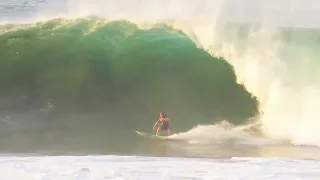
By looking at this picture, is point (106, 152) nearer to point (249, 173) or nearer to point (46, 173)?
point (46, 173)

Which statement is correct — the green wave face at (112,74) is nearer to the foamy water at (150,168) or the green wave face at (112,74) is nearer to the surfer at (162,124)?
the surfer at (162,124)

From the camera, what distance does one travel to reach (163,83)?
3.95 ft

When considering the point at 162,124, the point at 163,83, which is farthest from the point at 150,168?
the point at 163,83

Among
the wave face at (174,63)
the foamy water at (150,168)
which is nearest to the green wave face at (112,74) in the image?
the wave face at (174,63)

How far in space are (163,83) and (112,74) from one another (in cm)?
17

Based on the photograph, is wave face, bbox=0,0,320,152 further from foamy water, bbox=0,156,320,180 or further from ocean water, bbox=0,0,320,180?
foamy water, bbox=0,156,320,180

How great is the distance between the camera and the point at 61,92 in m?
1.19

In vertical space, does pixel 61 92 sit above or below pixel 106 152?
above

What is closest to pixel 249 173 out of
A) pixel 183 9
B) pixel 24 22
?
pixel 183 9

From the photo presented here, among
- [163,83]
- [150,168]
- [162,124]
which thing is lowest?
[150,168]

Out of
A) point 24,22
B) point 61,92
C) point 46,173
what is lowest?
point 46,173

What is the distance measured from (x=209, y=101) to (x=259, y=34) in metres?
0.27

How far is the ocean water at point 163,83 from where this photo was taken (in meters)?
1.18

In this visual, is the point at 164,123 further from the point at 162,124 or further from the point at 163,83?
the point at 163,83
